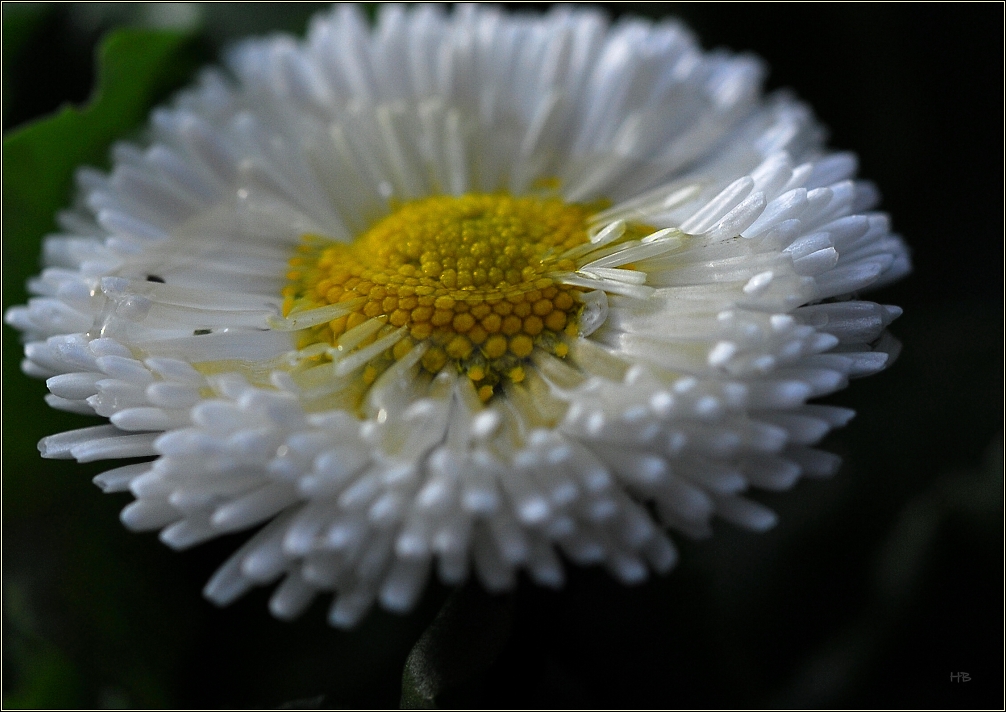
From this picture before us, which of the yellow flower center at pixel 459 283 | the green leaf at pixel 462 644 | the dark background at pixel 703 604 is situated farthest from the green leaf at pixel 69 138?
the green leaf at pixel 462 644

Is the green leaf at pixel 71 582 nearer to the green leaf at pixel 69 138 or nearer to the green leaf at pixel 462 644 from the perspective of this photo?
the green leaf at pixel 69 138

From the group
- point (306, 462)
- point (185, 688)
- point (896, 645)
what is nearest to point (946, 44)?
point (896, 645)

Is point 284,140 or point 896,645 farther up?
point 284,140

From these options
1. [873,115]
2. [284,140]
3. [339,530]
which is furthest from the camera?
[873,115]

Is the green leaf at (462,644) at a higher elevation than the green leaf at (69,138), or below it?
below

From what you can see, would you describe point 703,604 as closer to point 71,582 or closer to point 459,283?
point 459,283

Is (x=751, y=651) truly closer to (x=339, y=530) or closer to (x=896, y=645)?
(x=896, y=645)

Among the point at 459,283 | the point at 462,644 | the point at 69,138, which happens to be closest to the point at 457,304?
the point at 459,283
